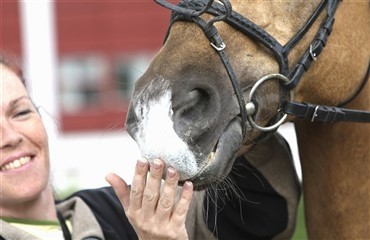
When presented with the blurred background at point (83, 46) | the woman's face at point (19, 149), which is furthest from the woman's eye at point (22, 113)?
the blurred background at point (83, 46)

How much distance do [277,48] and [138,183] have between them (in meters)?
0.54

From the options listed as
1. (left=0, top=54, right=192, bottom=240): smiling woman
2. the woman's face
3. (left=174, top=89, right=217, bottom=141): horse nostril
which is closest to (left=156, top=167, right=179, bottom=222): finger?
(left=174, top=89, right=217, bottom=141): horse nostril

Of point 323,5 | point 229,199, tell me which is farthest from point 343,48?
point 229,199

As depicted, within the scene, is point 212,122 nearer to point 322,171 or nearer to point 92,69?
point 322,171

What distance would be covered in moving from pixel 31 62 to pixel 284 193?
9.53m

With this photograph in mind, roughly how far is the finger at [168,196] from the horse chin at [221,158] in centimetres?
5

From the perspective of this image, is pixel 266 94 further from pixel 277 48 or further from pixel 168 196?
pixel 168 196

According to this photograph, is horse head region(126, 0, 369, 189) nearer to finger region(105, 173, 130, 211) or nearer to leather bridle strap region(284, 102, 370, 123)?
leather bridle strap region(284, 102, 370, 123)

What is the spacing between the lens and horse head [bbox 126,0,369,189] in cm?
221

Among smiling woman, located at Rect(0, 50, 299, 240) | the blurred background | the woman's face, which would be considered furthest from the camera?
the blurred background

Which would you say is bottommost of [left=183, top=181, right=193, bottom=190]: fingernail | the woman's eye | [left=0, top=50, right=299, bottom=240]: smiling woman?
[left=0, top=50, right=299, bottom=240]: smiling woman

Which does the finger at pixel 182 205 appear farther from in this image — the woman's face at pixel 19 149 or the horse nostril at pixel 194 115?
the woman's face at pixel 19 149

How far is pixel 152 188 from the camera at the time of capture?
227 cm

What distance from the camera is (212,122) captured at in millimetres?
2244
